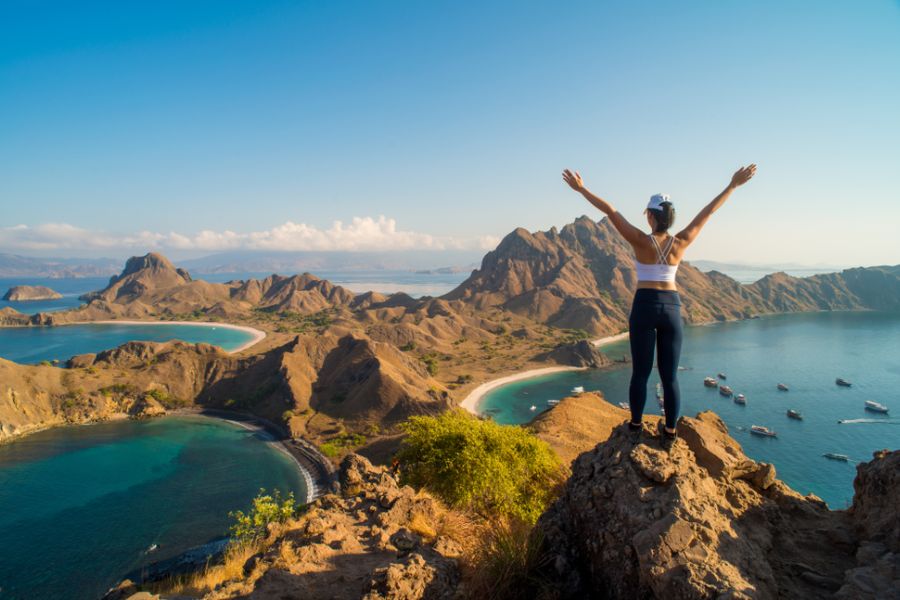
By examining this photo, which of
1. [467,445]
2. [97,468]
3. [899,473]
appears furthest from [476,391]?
[899,473]

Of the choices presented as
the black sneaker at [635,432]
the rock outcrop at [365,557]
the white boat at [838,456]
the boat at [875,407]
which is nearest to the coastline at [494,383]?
the white boat at [838,456]

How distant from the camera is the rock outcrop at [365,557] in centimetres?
584

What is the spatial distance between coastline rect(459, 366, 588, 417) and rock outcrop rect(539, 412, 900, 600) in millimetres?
57965

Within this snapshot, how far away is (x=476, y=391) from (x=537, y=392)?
11.1m

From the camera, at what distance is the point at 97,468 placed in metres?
49.2

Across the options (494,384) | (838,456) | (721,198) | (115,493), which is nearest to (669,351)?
(721,198)

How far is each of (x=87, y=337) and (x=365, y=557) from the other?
171 metres

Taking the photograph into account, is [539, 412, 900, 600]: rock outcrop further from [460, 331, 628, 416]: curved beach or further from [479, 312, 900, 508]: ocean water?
[460, 331, 628, 416]: curved beach

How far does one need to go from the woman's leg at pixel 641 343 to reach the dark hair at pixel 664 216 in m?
1.04

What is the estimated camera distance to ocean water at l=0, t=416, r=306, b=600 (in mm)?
31750

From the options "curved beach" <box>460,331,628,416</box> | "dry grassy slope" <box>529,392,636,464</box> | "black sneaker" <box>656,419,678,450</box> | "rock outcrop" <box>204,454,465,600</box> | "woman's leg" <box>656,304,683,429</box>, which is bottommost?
"curved beach" <box>460,331,628,416</box>

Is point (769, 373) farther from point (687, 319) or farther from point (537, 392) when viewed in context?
point (687, 319)

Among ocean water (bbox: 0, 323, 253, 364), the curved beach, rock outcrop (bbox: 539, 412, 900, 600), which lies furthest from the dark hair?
ocean water (bbox: 0, 323, 253, 364)

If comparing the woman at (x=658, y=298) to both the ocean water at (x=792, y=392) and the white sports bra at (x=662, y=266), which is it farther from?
the ocean water at (x=792, y=392)
